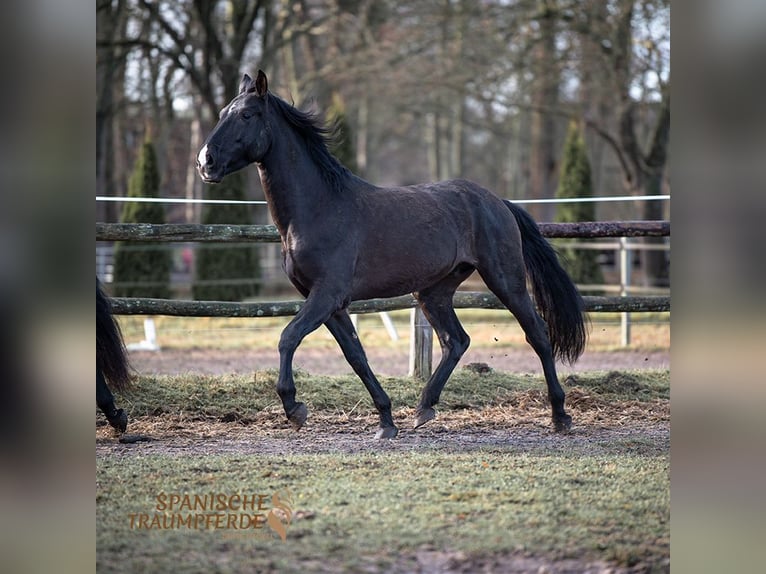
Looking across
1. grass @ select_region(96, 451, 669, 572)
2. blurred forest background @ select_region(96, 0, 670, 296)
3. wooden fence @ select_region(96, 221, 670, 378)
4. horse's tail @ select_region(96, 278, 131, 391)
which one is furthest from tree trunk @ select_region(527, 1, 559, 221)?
grass @ select_region(96, 451, 669, 572)

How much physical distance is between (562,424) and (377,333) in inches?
281

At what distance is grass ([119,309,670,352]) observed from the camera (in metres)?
11.9

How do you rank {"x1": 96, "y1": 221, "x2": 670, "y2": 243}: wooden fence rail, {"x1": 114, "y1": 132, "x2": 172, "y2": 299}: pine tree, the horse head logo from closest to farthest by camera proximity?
the horse head logo
{"x1": 96, "y1": 221, "x2": 670, "y2": 243}: wooden fence rail
{"x1": 114, "y1": 132, "x2": 172, "y2": 299}: pine tree

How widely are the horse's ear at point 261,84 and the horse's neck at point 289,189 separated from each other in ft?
1.12

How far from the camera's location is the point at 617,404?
7090 millimetres

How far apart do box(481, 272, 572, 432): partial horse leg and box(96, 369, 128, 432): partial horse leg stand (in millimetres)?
2609

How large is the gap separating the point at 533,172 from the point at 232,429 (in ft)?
58.8

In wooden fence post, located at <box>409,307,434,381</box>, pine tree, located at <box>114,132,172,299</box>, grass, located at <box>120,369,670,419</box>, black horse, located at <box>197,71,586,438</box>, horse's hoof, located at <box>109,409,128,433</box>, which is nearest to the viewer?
black horse, located at <box>197,71,586,438</box>

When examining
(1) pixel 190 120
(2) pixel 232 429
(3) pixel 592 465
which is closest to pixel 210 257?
(1) pixel 190 120

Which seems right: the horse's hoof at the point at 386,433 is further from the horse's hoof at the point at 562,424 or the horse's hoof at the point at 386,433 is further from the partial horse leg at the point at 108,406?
the partial horse leg at the point at 108,406

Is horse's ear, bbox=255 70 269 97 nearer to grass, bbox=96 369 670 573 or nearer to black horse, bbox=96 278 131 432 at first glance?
black horse, bbox=96 278 131 432

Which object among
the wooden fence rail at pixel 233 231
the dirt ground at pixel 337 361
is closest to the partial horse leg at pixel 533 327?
the wooden fence rail at pixel 233 231

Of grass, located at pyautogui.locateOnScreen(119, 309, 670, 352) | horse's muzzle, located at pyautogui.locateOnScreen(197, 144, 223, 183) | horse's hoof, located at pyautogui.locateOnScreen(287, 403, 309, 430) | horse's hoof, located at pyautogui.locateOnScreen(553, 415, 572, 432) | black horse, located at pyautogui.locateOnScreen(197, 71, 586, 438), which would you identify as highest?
horse's muzzle, located at pyautogui.locateOnScreen(197, 144, 223, 183)

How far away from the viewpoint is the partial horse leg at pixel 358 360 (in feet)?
18.9
